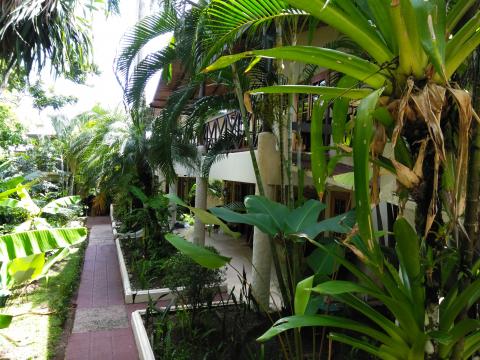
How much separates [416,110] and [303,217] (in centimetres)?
162

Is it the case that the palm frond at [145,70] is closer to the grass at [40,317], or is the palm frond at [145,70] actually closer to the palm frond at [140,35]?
the palm frond at [140,35]

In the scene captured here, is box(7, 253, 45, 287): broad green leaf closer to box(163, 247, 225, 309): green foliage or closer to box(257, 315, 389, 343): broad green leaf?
box(163, 247, 225, 309): green foliage

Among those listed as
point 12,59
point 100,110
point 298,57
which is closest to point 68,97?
point 100,110

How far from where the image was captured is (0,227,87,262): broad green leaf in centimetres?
463

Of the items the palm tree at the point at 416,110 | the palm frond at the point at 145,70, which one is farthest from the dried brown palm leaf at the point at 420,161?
the palm frond at the point at 145,70

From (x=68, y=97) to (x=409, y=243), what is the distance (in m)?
26.3

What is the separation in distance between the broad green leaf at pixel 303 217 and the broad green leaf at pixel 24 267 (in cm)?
364

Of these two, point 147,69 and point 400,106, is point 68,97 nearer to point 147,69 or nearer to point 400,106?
point 147,69

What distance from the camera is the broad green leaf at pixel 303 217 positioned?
3.00 m

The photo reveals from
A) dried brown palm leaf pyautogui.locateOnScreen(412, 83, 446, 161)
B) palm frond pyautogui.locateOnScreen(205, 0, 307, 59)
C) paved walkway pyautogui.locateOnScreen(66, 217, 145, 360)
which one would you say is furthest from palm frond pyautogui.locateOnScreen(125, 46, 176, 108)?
dried brown palm leaf pyautogui.locateOnScreen(412, 83, 446, 161)

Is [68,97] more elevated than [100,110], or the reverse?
[68,97]

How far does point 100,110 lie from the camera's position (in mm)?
14891

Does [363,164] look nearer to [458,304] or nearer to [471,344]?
[458,304]

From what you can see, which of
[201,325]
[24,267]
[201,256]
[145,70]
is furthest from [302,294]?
[145,70]
